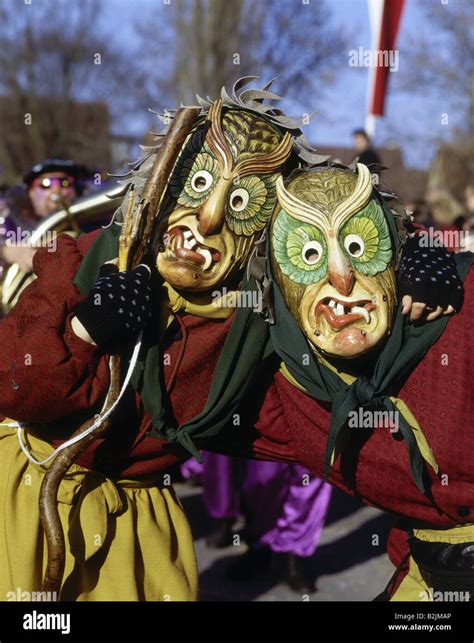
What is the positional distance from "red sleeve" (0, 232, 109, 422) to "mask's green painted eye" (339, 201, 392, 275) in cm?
70

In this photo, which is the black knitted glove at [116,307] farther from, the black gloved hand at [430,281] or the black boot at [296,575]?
the black boot at [296,575]

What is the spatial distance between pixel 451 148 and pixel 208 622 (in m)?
23.2

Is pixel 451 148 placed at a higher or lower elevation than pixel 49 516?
higher

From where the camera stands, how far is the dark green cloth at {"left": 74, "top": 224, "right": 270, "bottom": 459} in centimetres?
244

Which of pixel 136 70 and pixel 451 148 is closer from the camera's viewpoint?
pixel 136 70

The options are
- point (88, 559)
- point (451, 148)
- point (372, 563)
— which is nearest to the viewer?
point (88, 559)

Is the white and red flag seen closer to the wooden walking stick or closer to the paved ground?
the paved ground

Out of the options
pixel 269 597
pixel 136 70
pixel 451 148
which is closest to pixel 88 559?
pixel 269 597

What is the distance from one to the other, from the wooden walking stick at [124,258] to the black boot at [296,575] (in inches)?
88.2

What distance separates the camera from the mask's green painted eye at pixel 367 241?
230 centimetres

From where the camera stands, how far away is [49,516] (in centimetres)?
242

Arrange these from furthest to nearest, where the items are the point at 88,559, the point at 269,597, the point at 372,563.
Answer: the point at 372,563
the point at 269,597
the point at 88,559

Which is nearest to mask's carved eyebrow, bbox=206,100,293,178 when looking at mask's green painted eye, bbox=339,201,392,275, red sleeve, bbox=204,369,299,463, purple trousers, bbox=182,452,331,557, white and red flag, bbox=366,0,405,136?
mask's green painted eye, bbox=339,201,392,275

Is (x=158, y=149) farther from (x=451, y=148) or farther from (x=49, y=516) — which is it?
(x=451, y=148)
